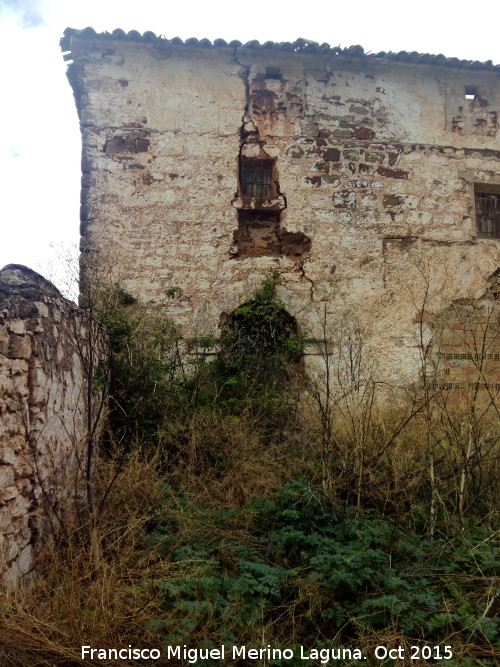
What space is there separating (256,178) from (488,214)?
3.32m

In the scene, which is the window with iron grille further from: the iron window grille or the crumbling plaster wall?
the iron window grille

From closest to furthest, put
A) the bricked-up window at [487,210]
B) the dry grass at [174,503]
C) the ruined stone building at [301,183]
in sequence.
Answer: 1. the dry grass at [174,503]
2. the ruined stone building at [301,183]
3. the bricked-up window at [487,210]

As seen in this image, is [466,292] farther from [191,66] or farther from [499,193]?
[191,66]

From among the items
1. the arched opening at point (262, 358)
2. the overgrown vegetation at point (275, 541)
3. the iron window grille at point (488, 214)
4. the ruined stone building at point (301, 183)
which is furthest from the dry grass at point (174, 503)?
the iron window grille at point (488, 214)

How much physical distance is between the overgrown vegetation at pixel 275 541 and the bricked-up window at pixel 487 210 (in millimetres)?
3539

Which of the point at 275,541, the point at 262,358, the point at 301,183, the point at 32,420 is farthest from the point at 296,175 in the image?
the point at 32,420

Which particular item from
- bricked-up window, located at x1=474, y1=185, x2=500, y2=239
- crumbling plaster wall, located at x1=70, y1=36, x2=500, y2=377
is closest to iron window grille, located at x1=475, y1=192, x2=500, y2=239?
bricked-up window, located at x1=474, y1=185, x2=500, y2=239

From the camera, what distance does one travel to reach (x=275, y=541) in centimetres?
371

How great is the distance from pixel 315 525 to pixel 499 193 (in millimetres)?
6495

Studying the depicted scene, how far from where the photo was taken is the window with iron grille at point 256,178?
8.02 meters

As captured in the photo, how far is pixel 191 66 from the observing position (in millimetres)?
8102

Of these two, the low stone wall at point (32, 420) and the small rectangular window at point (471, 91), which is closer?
the low stone wall at point (32, 420)

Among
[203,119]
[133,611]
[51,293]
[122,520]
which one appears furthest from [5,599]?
[203,119]

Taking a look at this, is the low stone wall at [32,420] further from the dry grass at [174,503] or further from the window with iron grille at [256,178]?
the window with iron grille at [256,178]
